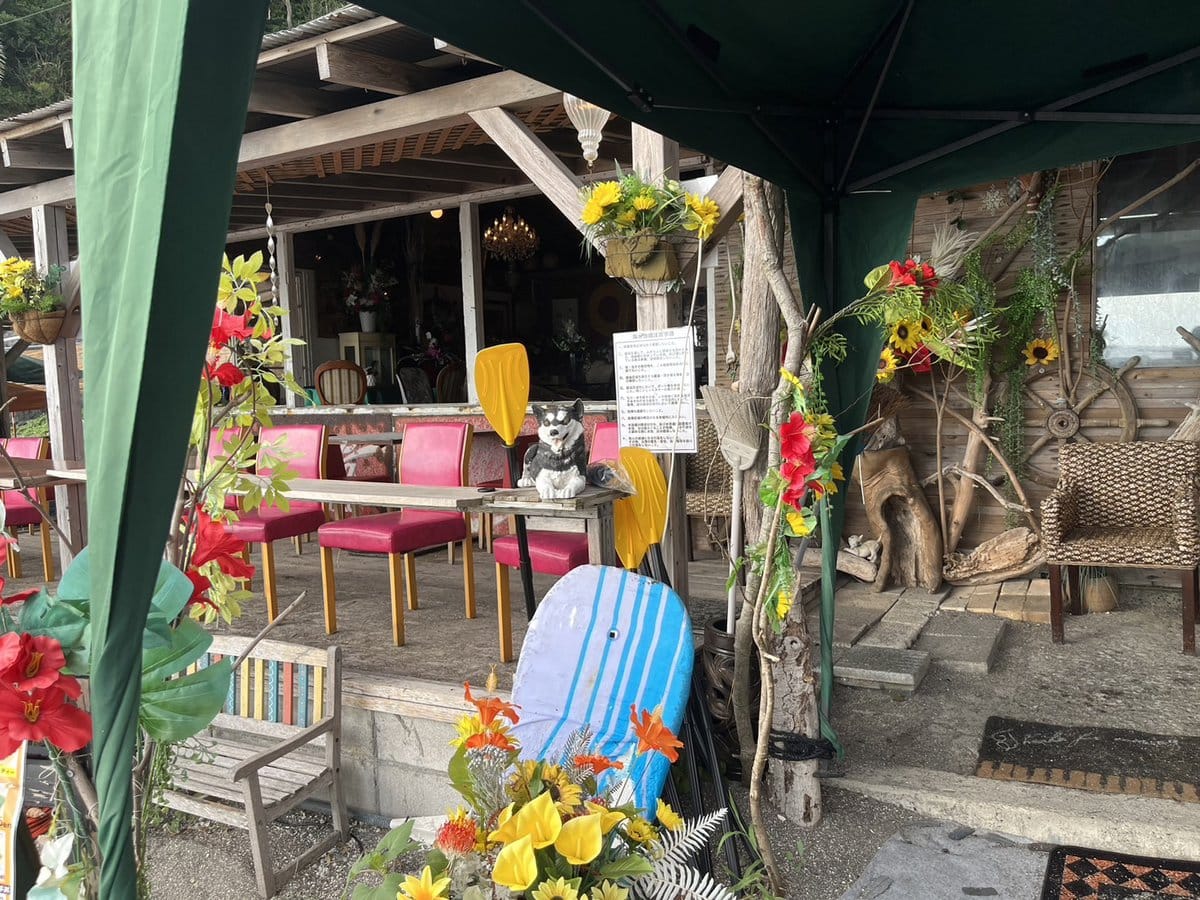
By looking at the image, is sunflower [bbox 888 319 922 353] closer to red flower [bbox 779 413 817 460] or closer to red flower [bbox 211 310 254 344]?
red flower [bbox 779 413 817 460]

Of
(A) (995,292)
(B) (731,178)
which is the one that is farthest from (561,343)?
(B) (731,178)

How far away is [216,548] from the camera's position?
1226 millimetres

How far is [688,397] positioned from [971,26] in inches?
47.7

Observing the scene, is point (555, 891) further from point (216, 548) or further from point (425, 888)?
point (216, 548)

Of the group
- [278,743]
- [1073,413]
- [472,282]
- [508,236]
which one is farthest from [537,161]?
[508,236]

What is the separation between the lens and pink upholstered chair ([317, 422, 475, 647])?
3590 mm

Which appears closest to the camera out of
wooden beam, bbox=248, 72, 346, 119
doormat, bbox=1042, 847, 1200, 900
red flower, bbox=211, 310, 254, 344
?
red flower, bbox=211, 310, 254, 344

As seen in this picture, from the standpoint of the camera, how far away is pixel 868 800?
256 centimetres

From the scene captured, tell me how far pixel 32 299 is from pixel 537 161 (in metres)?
3.49

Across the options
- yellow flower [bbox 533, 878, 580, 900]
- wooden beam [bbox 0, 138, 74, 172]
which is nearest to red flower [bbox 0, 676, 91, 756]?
yellow flower [bbox 533, 878, 580, 900]

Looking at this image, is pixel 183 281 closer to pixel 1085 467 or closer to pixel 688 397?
pixel 688 397

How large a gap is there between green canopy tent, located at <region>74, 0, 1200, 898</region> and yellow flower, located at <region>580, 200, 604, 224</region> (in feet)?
1.92

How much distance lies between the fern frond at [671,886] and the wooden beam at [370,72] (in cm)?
308

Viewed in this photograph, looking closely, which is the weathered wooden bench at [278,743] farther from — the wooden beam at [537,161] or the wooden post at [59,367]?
the wooden post at [59,367]
